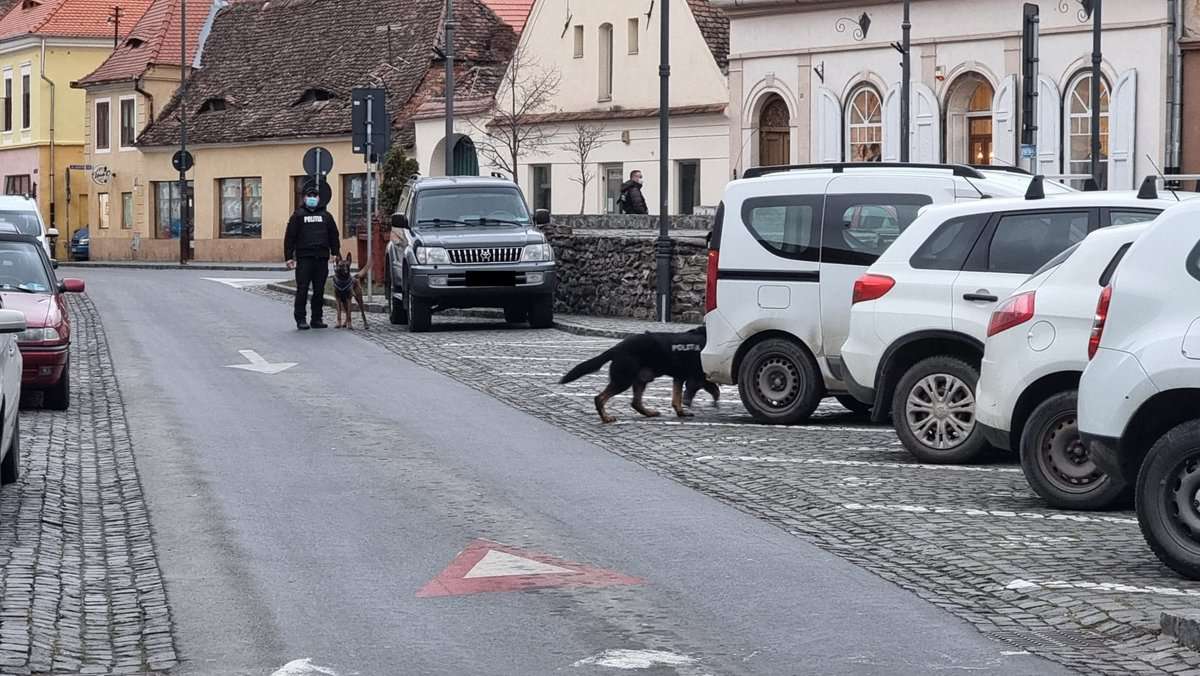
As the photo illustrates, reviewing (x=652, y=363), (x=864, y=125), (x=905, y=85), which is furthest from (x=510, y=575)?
(x=864, y=125)

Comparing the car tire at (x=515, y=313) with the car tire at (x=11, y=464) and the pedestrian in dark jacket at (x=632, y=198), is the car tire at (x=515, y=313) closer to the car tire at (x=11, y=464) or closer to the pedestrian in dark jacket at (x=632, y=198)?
the pedestrian in dark jacket at (x=632, y=198)

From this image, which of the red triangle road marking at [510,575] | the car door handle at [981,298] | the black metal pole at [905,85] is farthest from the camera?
the black metal pole at [905,85]

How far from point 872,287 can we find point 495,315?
17.3 m

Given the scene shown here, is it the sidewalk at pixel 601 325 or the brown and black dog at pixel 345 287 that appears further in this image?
the brown and black dog at pixel 345 287

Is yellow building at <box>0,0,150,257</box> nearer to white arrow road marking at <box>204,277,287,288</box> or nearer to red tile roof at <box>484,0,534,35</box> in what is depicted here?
red tile roof at <box>484,0,534,35</box>

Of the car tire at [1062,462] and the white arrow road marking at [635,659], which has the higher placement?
the car tire at [1062,462]

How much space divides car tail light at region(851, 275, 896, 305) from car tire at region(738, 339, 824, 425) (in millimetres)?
1790

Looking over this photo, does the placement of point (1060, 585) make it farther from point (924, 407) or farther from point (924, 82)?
point (924, 82)

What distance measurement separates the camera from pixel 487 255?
26594 millimetres

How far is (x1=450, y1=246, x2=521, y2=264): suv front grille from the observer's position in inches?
1043

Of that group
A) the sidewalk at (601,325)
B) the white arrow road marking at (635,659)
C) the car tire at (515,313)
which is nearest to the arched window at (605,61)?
the sidewalk at (601,325)

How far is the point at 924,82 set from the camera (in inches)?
1686

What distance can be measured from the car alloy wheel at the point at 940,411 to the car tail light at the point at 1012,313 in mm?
1541

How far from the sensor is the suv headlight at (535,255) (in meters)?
26.8
